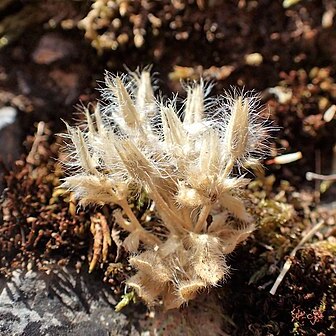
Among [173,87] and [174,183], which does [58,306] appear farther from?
[173,87]

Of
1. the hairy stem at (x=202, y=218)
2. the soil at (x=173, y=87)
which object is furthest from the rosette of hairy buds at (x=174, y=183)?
the soil at (x=173, y=87)

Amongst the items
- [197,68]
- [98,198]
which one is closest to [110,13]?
[197,68]

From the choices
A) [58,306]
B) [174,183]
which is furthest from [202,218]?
[58,306]

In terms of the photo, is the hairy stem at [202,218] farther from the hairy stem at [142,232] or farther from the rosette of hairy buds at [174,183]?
the hairy stem at [142,232]

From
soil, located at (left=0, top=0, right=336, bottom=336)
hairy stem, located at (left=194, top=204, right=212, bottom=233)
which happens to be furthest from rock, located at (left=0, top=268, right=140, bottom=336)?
hairy stem, located at (left=194, top=204, right=212, bottom=233)

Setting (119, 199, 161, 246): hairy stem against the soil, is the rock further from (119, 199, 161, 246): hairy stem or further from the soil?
(119, 199, 161, 246): hairy stem

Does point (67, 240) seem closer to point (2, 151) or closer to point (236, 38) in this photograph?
point (2, 151)
